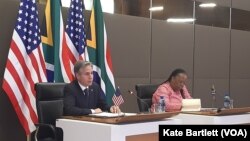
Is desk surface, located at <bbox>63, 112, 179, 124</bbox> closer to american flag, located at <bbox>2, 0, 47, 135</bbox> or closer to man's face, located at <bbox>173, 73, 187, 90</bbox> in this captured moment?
american flag, located at <bbox>2, 0, 47, 135</bbox>

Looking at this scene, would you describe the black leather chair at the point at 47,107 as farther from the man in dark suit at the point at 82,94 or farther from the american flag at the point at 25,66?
the american flag at the point at 25,66

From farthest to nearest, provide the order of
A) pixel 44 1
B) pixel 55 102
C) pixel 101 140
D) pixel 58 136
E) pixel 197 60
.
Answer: pixel 197 60, pixel 44 1, pixel 55 102, pixel 58 136, pixel 101 140

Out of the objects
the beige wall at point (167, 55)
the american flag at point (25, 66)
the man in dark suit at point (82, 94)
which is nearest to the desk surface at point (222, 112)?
the man in dark suit at point (82, 94)

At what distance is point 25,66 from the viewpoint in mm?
4289

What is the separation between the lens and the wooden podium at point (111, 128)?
10.7 ft

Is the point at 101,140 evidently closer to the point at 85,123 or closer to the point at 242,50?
the point at 85,123

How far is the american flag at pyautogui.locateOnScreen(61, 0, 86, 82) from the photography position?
15.3ft

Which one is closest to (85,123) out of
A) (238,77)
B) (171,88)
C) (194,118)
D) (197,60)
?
(194,118)

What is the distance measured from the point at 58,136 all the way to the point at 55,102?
0.43 meters

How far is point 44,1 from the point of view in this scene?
4727 millimetres

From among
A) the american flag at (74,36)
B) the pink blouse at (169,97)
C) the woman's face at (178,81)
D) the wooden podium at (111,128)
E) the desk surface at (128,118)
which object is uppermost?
the american flag at (74,36)

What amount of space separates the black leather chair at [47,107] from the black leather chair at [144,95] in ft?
3.29

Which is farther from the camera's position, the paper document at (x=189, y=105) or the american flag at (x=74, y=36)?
the american flag at (x=74, y=36)

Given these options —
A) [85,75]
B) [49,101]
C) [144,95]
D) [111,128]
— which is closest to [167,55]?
[144,95]
